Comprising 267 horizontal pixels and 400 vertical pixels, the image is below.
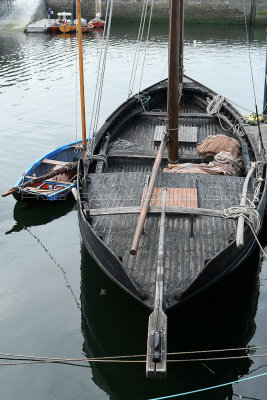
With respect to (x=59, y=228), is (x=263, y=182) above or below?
above

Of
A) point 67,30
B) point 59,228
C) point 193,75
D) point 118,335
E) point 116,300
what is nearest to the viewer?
point 118,335

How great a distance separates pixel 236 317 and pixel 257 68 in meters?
33.3

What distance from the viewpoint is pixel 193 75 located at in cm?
3916

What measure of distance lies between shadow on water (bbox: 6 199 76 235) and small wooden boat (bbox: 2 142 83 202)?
29 cm

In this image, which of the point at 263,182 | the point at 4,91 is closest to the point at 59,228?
the point at 263,182

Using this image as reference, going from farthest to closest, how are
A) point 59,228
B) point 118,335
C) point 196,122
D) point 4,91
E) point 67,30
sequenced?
point 67,30
point 4,91
point 196,122
point 59,228
point 118,335

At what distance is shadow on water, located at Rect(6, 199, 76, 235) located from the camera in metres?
16.6

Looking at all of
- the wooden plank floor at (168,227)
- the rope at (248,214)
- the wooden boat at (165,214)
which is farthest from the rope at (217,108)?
the rope at (248,214)

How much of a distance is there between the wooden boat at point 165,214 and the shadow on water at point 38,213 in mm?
3193

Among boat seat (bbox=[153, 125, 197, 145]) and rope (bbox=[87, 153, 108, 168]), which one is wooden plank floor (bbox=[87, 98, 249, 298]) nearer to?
rope (bbox=[87, 153, 108, 168])

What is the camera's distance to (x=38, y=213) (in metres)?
17.2

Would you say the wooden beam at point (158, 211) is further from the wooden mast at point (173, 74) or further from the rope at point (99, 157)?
the wooden mast at point (173, 74)

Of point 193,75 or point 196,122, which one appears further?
point 193,75

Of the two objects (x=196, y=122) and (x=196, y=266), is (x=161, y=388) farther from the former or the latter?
(x=196, y=122)
